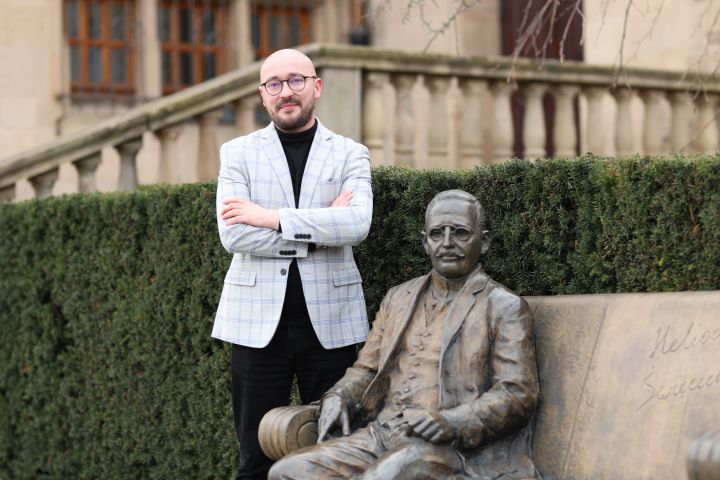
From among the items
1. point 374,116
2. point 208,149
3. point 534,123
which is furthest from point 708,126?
point 208,149

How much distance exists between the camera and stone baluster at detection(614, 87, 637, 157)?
11422 mm

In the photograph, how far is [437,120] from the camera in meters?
11.2

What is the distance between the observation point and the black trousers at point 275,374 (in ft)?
21.6

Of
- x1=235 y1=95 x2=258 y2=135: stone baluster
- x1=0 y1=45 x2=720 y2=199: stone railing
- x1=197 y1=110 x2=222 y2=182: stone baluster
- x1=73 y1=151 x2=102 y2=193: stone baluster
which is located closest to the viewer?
x1=0 y1=45 x2=720 y2=199: stone railing

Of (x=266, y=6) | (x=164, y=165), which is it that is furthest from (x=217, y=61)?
(x=164, y=165)

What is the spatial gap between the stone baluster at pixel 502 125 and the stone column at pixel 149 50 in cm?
643

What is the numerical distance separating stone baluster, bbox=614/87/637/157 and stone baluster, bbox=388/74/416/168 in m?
1.68

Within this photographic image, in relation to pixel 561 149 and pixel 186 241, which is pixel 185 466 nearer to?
pixel 186 241

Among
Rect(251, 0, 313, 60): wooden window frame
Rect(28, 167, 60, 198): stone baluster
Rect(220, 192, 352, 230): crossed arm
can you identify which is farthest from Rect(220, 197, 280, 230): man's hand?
Rect(251, 0, 313, 60): wooden window frame

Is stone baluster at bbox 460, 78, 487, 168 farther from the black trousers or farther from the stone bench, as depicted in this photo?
the stone bench

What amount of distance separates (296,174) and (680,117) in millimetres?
5758

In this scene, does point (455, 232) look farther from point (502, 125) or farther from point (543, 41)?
point (543, 41)

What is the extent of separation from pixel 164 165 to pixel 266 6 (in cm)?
683

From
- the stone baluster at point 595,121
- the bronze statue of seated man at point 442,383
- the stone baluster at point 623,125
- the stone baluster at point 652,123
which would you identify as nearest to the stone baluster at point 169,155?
the stone baluster at point 595,121
